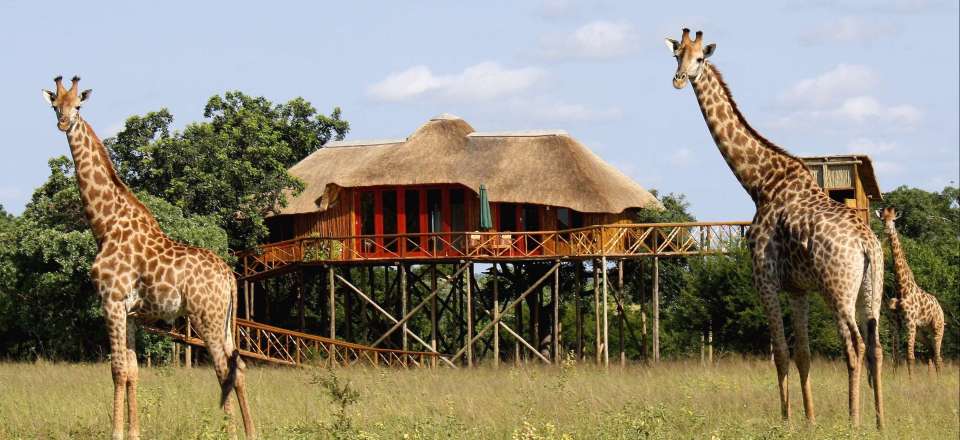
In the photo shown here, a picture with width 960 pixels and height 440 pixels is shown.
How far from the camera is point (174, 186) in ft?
125

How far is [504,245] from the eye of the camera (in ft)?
122

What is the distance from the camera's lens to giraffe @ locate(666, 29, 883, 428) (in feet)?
48.4

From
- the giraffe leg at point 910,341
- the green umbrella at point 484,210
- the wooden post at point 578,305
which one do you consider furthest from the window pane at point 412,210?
the giraffe leg at point 910,341

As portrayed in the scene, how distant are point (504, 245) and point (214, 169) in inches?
329

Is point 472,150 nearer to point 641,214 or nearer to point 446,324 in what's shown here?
point 641,214

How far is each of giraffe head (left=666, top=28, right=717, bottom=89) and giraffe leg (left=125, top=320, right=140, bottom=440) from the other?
650 centimetres

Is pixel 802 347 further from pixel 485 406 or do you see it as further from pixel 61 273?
pixel 61 273

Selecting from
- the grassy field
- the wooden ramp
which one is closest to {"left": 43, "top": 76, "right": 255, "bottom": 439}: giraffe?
the grassy field

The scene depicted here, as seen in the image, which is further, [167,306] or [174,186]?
[174,186]

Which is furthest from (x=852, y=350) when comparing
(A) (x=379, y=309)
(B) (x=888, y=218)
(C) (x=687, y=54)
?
(A) (x=379, y=309)

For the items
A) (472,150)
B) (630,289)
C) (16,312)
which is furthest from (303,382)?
(630,289)

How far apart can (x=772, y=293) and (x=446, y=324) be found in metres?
38.6

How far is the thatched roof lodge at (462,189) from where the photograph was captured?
38.2 meters

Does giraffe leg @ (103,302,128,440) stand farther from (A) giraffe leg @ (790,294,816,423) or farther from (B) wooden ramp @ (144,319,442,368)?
(B) wooden ramp @ (144,319,442,368)
